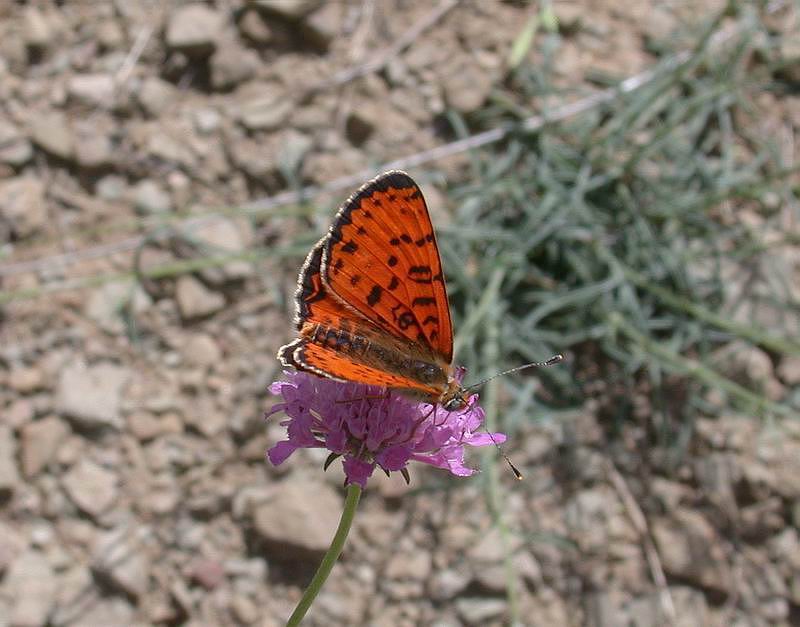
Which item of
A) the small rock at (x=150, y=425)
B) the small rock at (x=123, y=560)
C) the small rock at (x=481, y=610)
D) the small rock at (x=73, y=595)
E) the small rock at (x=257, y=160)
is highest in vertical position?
the small rock at (x=257, y=160)

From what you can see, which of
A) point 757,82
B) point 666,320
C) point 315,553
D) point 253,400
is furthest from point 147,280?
point 757,82

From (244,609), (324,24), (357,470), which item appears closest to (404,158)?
(324,24)

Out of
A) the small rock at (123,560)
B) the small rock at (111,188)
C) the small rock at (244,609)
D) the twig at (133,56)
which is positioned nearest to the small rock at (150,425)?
the small rock at (123,560)

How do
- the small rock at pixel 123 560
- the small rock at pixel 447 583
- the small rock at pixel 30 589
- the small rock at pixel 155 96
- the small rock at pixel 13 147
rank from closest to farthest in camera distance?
the small rock at pixel 30 589 → the small rock at pixel 123 560 → the small rock at pixel 447 583 → the small rock at pixel 13 147 → the small rock at pixel 155 96

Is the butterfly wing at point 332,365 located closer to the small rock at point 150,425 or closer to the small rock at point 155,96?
the small rock at point 150,425

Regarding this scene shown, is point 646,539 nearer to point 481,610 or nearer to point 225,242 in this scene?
point 481,610

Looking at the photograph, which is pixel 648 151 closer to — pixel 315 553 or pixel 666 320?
pixel 666 320

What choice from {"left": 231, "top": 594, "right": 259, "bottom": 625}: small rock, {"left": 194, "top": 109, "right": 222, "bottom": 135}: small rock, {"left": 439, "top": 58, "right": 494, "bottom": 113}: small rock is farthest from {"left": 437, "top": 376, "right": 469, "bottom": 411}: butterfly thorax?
{"left": 194, "top": 109, "right": 222, "bottom": 135}: small rock
